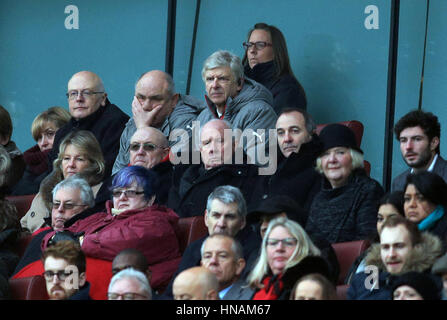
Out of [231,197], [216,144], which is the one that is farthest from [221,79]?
[231,197]

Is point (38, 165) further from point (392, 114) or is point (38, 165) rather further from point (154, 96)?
point (392, 114)

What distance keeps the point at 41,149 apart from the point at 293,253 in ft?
12.2

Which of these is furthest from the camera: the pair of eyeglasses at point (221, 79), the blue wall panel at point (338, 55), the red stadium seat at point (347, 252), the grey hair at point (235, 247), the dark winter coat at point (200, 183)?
the blue wall panel at point (338, 55)

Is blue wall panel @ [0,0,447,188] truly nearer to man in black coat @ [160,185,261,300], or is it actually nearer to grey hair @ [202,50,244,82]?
grey hair @ [202,50,244,82]

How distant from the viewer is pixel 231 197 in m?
5.95

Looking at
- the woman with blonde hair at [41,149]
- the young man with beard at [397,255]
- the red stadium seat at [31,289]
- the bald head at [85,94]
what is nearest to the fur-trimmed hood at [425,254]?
the young man with beard at [397,255]

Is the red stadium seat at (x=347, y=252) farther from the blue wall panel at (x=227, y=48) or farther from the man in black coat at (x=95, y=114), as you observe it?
the man in black coat at (x=95, y=114)

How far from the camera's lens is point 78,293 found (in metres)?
5.65

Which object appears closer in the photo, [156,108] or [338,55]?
[156,108]

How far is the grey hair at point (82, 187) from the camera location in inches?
269

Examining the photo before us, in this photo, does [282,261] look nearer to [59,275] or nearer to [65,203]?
[59,275]

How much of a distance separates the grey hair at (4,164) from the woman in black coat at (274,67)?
1.75m

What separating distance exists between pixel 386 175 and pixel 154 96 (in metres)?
1.64
